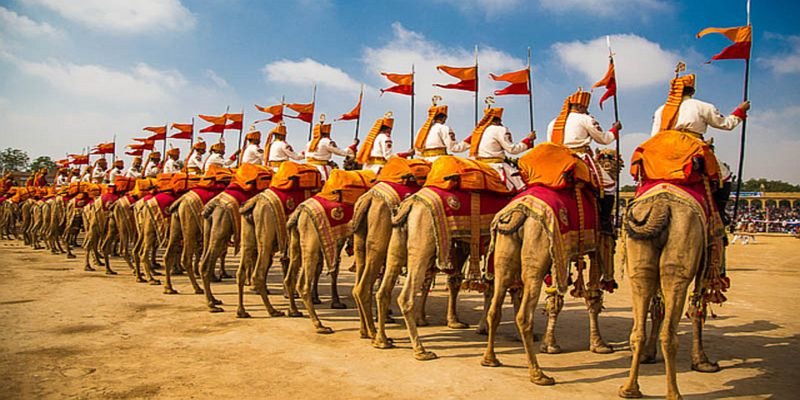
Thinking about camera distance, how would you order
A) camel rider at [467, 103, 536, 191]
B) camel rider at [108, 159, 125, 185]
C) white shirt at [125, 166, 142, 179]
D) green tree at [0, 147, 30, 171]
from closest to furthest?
camel rider at [467, 103, 536, 191] → white shirt at [125, 166, 142, 179] → camel rider at [108, 159, 125, 185] → green tree at [0, 147, 30, 171]

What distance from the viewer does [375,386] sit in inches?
227

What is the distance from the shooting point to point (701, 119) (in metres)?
6.47

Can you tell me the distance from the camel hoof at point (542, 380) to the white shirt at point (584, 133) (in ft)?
11.3

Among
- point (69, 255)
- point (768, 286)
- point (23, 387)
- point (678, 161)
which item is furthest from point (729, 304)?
point (69, 255)

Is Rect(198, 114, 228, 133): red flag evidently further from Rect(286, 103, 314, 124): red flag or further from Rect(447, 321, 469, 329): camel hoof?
Rect(447, 321, 469, 329): camel hoof

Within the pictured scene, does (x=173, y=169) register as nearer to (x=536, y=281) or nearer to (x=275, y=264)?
(x=275, y=264)

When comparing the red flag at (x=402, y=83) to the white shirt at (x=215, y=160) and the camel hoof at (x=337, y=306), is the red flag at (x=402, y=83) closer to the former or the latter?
the camel hoof at (x=337, y=306)

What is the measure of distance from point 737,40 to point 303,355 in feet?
24.2

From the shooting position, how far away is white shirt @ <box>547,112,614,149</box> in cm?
763

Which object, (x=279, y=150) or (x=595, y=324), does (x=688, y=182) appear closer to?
(x=595, y=324)

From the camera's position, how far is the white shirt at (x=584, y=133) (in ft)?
25.0

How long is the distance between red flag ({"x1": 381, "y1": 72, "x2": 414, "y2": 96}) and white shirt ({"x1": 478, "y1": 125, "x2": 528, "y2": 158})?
10.9 ft

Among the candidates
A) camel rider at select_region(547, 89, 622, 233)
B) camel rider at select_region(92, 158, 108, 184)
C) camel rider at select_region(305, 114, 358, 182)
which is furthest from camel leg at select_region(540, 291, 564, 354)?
camel rider at select_region(92, 158, 108, 184)

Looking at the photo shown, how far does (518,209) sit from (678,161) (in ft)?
6.07
